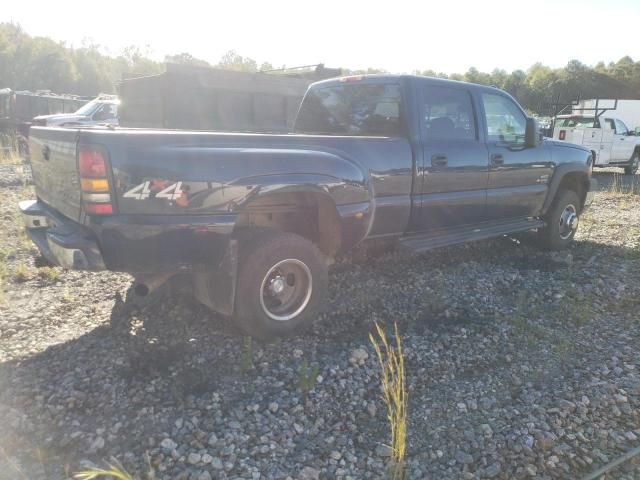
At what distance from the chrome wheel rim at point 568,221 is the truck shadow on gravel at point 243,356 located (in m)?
1.36

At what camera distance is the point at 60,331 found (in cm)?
367

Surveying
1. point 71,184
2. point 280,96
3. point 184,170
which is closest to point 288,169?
point 184,170

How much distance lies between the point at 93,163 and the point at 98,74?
6689cm

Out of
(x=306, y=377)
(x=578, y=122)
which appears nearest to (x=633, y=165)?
(x=578, y=122)

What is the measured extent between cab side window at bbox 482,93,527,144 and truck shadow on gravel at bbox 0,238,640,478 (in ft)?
5.04

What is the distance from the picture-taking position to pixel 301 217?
4.04 metres

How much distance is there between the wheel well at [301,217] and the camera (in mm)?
3658

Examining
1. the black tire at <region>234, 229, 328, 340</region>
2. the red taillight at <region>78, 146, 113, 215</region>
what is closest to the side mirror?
the black tire at <region>234, 229, 328, 340</region>

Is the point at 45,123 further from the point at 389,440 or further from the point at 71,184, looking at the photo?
the point at 389,440

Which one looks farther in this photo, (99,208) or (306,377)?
(306,377)

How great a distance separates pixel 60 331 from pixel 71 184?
127cm

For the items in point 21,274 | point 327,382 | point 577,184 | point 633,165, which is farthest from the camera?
point 633,165

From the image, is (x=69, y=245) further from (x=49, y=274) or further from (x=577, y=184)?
(x=577, y=184)

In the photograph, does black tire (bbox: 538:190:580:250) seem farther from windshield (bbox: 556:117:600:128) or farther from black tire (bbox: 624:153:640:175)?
black tire (bbox: 624:153:640:175)
